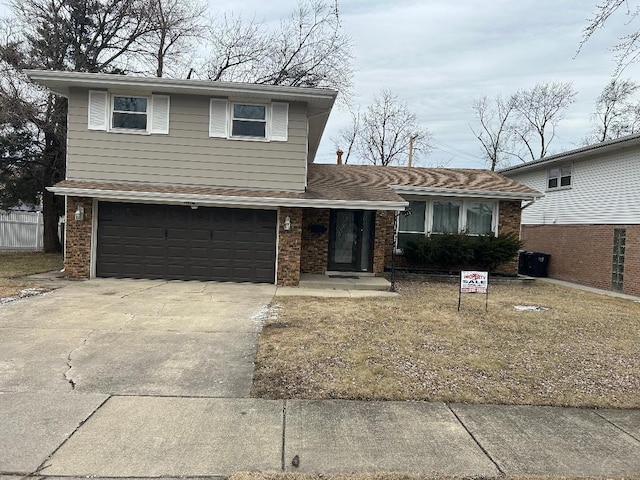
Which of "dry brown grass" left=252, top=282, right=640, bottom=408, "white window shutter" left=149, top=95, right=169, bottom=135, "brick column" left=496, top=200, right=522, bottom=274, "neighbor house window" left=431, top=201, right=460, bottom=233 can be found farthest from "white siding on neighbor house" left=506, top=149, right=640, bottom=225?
"white window shutter" left=149, top=95, right=169, bottom=135

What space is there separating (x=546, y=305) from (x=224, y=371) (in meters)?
8.06

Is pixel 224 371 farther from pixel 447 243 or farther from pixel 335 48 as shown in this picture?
pixel 335 48

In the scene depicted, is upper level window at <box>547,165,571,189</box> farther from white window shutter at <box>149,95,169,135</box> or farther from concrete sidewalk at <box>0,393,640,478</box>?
concrete sidewalk at <box>0,393,640,478</box>

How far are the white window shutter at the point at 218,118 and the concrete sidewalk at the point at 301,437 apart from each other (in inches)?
343

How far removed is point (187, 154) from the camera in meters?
12.1

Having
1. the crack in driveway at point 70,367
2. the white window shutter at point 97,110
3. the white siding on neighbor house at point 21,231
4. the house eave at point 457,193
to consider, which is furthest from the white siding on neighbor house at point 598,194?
the white siding on neighbor house at point 21,231

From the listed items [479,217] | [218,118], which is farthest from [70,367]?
[479,217]

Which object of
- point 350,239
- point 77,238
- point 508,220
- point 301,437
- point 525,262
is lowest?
point 301,437

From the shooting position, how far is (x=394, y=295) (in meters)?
10.9

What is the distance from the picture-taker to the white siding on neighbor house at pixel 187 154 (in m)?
12.0

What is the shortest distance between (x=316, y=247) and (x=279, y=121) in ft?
12.5

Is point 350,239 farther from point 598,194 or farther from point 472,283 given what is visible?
point 598,194

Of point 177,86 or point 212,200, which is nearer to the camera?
point 212,200

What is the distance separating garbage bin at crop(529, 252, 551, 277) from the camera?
1797 cm
